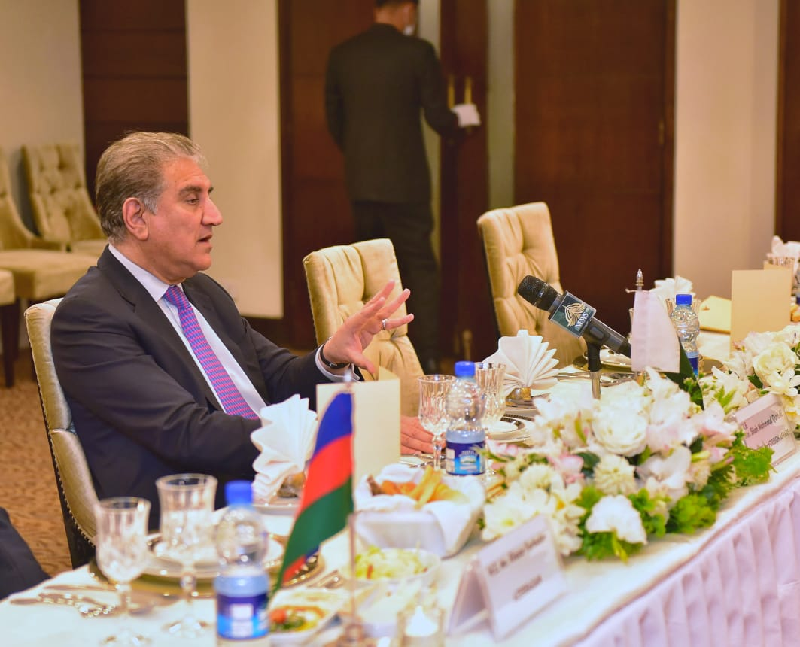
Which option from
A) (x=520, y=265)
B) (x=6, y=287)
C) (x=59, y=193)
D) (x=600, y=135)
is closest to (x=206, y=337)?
(x=520, y=265)

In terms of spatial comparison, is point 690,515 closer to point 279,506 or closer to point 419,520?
point 419,520

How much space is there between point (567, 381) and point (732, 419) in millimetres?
843

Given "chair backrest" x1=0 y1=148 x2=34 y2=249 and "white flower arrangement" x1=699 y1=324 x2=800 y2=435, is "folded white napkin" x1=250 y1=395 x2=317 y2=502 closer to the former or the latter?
"white flower arrangement" x1=699 y1=324 x2=800 y2=435

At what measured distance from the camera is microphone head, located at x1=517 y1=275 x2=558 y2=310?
2408 mm

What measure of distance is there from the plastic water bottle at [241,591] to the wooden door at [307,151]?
226 inches

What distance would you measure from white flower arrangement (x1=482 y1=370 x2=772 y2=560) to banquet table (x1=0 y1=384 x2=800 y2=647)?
47 millimetres

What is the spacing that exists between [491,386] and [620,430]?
0.60 metres

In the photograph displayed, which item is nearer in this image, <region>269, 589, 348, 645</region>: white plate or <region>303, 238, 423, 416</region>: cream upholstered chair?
<region>269, 589, 348, 645</region>: white plate

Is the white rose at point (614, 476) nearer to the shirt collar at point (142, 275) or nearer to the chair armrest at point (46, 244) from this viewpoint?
the shirt collar at point (142, 275)

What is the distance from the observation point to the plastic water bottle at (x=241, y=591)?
4.51 feet

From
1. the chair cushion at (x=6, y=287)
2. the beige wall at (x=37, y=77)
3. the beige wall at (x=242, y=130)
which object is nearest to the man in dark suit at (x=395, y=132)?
the beige wall at (x=242, y=130)

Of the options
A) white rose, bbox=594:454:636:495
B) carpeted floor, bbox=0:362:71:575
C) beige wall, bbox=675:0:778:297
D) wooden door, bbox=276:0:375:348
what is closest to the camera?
white rose, bbox=594:454:636:495

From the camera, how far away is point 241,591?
137 cm

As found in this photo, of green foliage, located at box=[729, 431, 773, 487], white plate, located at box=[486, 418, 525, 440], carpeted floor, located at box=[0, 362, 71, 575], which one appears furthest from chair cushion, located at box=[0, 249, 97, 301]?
green foliage, located at box=[729, 431, 773, 487]
